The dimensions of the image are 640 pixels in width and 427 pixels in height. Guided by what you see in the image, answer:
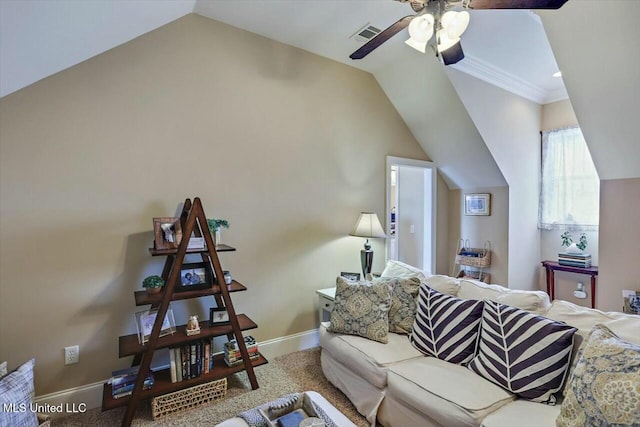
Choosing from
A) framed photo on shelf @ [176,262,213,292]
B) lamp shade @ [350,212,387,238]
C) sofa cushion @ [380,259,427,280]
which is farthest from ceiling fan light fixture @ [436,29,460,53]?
framed photo on shelf @ [176,262,213,292]

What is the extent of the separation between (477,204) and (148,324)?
3.94m

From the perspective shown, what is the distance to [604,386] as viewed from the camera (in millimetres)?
1188

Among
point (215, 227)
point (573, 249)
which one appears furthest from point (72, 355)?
point (573, 249)

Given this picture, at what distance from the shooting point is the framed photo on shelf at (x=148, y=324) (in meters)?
2.06

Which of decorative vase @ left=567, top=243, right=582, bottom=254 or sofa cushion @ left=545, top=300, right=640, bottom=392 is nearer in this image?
sofa cushion @ left=545, top=300, right=640, bottom=392

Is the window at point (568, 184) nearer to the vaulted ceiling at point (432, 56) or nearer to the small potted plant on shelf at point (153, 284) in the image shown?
the vaulted ceiling at point (432, 56)

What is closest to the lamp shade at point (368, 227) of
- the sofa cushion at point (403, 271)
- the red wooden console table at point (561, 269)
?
the sofa cushion at point (403, 271)

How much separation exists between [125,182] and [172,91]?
2.70ft

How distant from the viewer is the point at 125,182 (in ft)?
7.42

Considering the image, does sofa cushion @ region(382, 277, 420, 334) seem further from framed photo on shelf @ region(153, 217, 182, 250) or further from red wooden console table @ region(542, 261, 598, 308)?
red wooden console table @ region(542, 261, 598, 308)

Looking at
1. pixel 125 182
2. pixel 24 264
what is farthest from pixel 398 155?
pixel 24 264

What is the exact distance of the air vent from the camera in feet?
8.87

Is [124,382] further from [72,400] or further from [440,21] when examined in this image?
[440,21]

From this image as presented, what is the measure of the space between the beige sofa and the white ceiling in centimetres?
218
